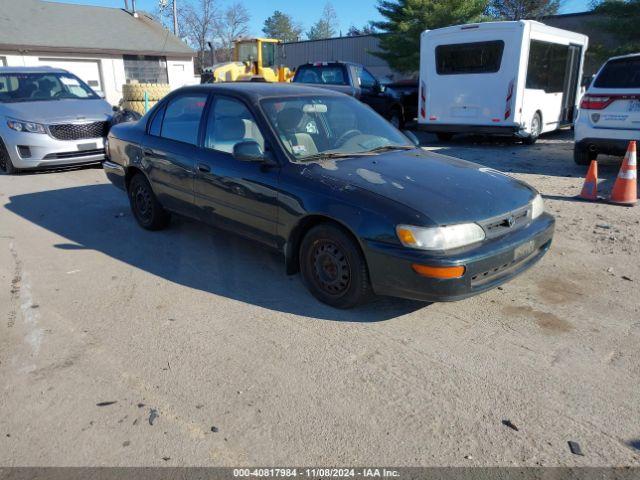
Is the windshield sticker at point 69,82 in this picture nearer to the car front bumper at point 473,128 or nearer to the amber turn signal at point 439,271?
the car front bumper at point 473,128

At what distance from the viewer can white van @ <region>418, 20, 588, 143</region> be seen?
35.1 ft

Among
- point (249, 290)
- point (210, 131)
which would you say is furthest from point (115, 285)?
point (210, 131)

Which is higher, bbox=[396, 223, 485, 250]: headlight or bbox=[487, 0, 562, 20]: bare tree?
bbox=[487, 0, 562, 20]: bare tree

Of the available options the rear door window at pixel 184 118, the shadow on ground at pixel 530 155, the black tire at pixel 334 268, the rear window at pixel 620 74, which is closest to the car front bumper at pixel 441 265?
the black tire at pixel 334 268

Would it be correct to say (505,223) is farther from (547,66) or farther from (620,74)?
(547,66)

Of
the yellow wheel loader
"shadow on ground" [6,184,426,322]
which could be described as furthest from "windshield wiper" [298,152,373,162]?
the yellow wheel loader

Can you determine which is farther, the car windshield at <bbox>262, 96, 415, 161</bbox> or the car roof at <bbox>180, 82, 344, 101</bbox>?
the car roof at <bbox>180, 82, 344, 101</bbox>

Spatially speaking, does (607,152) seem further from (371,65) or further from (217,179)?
(371,65)

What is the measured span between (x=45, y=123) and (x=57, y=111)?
1.62 ft

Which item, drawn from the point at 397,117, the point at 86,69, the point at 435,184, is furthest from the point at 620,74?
the point at 86,69

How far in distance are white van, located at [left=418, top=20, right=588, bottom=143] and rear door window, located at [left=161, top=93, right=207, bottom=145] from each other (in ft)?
25.9

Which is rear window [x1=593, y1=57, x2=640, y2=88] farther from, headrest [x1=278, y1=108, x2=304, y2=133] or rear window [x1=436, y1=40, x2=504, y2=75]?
headrest [x1=278, y1=108, x2=304, y2=133]

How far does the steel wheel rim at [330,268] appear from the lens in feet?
12.2

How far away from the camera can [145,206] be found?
5793 mm
